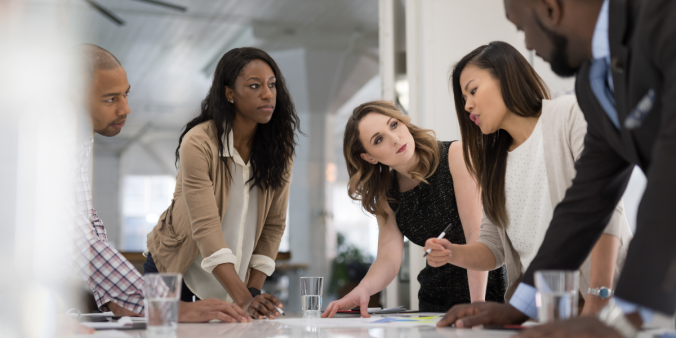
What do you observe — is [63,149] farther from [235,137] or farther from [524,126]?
[524,126]

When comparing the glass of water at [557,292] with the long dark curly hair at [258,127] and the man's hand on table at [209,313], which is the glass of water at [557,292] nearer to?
the man's hand on table at [209,313]

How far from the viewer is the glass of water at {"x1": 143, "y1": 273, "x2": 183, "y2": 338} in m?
0.92

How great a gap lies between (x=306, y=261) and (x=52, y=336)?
760 centimetres

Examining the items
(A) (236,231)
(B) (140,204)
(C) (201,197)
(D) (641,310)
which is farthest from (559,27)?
(B) (140,204)

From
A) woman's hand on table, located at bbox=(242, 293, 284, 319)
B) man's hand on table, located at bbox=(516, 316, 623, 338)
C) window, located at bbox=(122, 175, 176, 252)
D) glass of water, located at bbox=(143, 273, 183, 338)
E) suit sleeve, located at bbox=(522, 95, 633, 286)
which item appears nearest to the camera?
man's hand on table, located at bbox=(516, 316, 623, 338)

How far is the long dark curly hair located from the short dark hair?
17.0 inches

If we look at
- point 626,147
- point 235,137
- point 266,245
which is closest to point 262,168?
point 235,137

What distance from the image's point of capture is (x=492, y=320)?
3.42 ft

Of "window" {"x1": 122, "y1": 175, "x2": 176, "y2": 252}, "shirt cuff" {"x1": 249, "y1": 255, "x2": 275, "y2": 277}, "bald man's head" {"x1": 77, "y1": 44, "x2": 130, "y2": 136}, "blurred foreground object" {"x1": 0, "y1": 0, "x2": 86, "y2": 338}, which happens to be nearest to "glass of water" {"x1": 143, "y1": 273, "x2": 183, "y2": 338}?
"blurred foreground object" {"x1": 0, "y1": 0, "x2": 86, "y2": 338}

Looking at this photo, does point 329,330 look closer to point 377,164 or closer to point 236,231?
point 236,231

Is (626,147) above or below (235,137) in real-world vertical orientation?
below

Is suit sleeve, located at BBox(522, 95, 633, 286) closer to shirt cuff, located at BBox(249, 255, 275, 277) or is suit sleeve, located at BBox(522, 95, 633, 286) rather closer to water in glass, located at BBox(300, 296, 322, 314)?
water in glass, located at BBox(300, 296, 322, 314)

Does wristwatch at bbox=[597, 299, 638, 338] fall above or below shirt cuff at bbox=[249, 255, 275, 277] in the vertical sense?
above

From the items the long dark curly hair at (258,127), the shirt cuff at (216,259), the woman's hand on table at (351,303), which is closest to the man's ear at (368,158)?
the long dark curly hair at (258,127)
